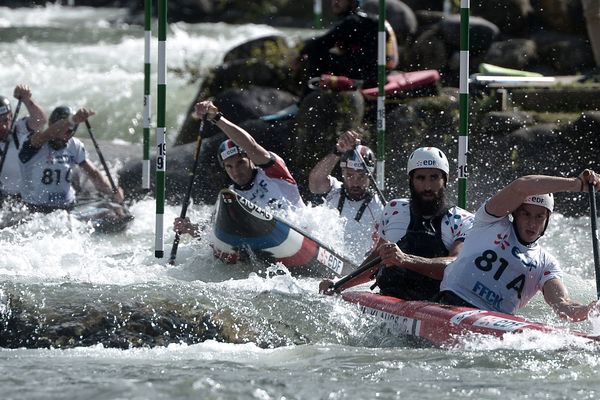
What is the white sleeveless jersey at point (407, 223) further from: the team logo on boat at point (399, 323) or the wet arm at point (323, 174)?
the wet arm at point (323, 174)

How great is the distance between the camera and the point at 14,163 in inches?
497

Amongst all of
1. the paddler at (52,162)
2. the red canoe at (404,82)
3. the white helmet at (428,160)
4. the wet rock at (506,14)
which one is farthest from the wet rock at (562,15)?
the white helmet at (428,160)

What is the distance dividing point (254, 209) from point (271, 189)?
2.34 ft

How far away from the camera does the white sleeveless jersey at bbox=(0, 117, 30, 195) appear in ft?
40.9

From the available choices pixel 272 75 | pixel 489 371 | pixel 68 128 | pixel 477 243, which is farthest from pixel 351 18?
pixel 489 371

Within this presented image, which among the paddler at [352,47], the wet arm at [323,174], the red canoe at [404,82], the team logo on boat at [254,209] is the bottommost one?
the team logo on boat at [254,209]

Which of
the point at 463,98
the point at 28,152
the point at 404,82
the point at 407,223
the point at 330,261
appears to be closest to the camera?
the point at 407,223

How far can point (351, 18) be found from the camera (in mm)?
13672

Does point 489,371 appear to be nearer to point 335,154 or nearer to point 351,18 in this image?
point 335,154

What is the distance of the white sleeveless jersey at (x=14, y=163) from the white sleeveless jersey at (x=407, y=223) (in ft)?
18.2

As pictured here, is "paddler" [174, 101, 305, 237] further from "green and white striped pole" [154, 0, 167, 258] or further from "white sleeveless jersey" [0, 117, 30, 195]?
"white sleeveless jersey" [0, 117, 30, 195]

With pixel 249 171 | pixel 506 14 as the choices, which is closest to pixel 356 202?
pixel 249 171

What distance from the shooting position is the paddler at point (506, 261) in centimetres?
700

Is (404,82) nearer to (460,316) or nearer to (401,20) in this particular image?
(401,20)
